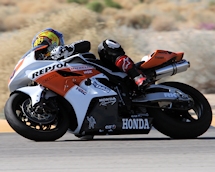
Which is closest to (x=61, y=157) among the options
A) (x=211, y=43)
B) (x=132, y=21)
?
(x=211, y=43)

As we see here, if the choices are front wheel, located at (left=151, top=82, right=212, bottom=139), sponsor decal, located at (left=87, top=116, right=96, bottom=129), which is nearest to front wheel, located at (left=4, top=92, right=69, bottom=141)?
sponsor decal, located at (left=87, top=116, right=96, bottom=129)

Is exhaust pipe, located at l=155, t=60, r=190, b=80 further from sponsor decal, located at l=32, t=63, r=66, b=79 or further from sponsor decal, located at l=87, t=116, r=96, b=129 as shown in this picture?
sponsor decal, located at l=32, t=63, r=66, b=79

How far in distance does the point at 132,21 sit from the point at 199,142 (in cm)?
2882

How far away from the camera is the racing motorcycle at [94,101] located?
8.59m

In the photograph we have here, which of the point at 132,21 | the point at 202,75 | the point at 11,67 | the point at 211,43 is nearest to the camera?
the point at 11,67

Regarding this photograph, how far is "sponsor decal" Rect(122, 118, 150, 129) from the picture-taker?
8852 mm

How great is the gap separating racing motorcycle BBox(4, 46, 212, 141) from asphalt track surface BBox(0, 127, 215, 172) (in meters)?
0.19

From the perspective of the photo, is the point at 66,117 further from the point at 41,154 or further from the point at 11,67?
the point at 11,67

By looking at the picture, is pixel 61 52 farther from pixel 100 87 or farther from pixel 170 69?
pixel 170 69

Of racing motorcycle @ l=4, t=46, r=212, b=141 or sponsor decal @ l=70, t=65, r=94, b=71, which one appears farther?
sponsor decal @ l=70, t=65, r=94, b=71

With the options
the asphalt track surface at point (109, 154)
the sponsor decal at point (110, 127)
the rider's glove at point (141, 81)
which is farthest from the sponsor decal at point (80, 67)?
the asphalt track surface at point (109, 154)

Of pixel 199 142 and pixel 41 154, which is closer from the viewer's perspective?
pixel 41 154

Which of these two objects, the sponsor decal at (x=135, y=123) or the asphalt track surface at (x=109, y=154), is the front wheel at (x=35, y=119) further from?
the sponsor decal at (x=135, y=123)

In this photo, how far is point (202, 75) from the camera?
17016mm
